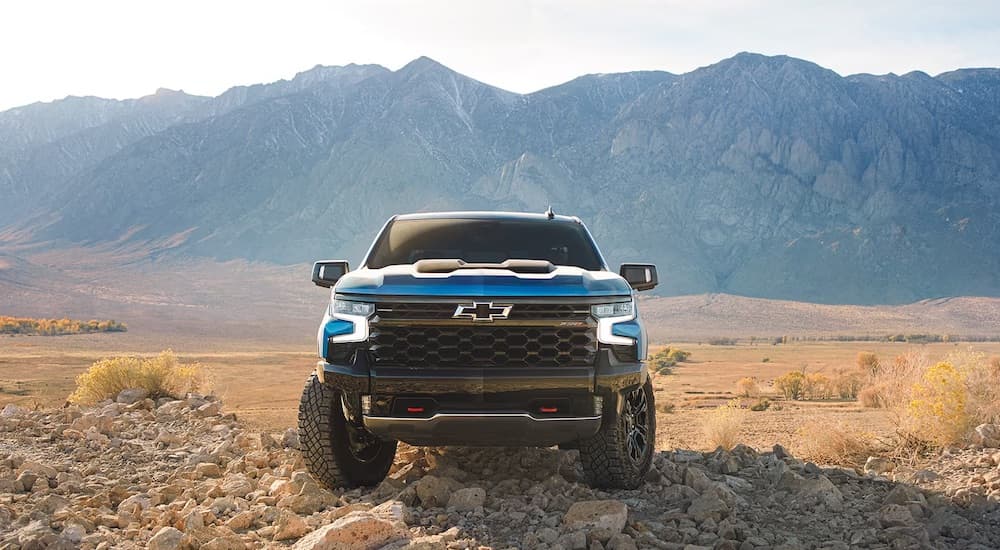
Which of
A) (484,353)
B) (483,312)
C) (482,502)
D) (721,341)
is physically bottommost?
(721,341)

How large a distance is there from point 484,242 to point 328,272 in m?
1.42

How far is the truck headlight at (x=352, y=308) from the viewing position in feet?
20.1

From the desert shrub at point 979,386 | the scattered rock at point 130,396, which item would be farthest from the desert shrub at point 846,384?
the scattered rock at point 130,396

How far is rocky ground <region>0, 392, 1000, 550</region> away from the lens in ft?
19.2

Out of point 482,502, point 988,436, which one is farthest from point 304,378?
point 482,502

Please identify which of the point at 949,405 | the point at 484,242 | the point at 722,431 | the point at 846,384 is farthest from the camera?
the point at 846,384

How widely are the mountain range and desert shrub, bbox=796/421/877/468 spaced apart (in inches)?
4827

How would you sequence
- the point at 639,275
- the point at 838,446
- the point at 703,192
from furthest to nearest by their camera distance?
the point at 703,192, the point at 838,446, the point at 639,275

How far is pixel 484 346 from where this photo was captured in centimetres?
595

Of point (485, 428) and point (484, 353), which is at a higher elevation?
point (484, 353)

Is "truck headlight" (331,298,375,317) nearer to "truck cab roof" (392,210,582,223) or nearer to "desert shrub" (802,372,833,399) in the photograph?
"truck cab roof" (392,210,582,223)

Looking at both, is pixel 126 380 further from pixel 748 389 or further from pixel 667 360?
pixel 667 360

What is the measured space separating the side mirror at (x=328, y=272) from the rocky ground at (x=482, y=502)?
1.57 metres

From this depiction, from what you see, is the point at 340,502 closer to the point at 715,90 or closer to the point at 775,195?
the point at 775,195
